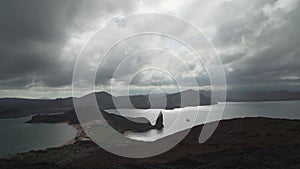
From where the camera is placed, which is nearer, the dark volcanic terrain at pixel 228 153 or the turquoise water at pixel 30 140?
the dark volcanic terrain at pixel 228 153

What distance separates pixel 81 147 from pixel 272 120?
42083mm

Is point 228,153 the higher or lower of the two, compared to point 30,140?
higher

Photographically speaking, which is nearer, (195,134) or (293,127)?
(293,127)

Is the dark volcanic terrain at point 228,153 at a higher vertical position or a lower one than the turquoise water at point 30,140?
higher

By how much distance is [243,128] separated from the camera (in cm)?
4859

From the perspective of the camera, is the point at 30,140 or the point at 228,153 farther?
the point at 30,140

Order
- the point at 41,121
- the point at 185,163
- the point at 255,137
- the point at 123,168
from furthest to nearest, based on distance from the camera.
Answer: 1. the point at 41,121
2. the point at 255,137
3. the point at 185,163
4. the point at 123,168

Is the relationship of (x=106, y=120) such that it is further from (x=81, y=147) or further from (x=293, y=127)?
(x=293, y=127)

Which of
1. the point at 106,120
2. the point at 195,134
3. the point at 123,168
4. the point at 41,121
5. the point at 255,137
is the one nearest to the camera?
the point at 123,168

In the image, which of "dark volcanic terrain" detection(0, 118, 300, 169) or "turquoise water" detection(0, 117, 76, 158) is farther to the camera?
"turquoise water" detection(0, 117, 76, 158)

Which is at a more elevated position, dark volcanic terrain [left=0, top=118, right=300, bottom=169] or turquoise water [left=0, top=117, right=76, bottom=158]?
dark volcanic terrain [left=0, top=118, right=300, bottom=169]

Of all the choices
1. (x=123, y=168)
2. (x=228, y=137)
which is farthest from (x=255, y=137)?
(x=123, y=168)

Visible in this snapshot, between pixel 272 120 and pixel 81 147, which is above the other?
pixel 272 120

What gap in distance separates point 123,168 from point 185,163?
21.3 ft
